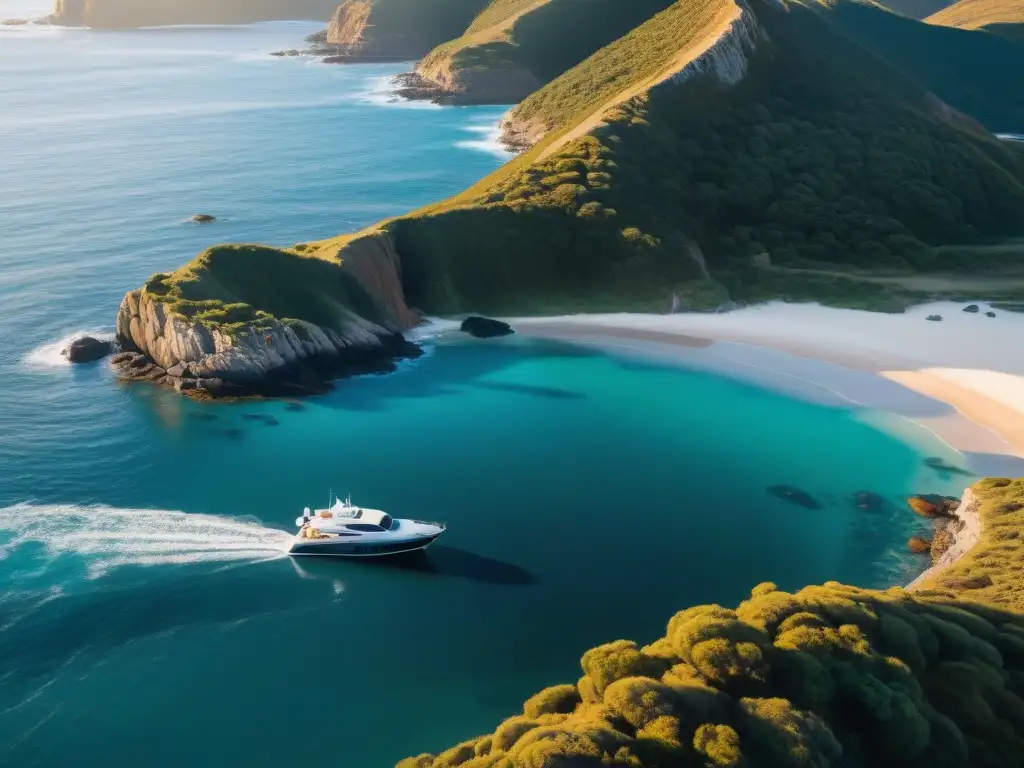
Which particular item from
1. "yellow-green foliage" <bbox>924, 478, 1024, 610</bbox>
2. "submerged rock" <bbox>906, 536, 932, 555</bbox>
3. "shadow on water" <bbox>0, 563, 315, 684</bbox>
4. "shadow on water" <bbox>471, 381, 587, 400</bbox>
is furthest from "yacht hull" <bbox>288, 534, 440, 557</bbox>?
"submerged rock" <bbox>906, 536, 932, 555</bbox>

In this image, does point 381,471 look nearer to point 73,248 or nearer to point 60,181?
point 73,248

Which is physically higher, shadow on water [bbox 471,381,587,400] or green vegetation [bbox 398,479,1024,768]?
green vegetation [bbox 398,479,1024,768]

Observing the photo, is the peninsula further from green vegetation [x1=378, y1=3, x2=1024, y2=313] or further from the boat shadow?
the boat shadow

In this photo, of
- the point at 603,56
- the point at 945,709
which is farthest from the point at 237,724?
the point at 603,56

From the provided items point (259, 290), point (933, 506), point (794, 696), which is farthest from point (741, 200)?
point (794, 696)

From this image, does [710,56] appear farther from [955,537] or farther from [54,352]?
[54,352]

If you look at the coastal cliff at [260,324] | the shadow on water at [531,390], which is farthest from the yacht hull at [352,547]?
the coastal cliff at [260,324]
